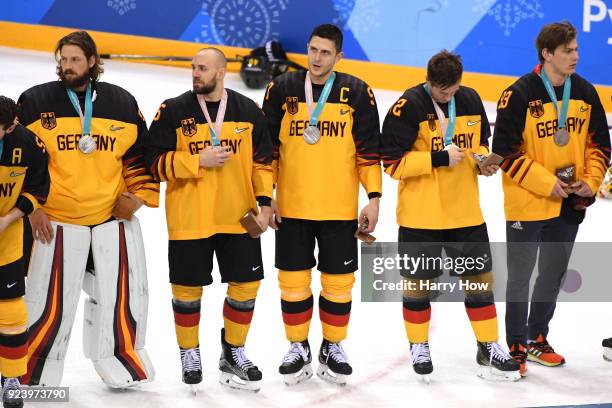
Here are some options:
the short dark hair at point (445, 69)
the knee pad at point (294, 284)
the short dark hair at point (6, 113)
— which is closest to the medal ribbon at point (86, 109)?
the short dark hair at point (6, 113)

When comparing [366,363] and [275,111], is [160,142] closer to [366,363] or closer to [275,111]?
[275,111]

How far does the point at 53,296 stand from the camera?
18.3 ft

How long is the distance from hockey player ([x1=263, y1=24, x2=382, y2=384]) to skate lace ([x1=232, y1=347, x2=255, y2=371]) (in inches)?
7.1

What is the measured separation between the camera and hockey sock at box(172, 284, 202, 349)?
18.8 ft

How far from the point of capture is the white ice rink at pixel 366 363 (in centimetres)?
567

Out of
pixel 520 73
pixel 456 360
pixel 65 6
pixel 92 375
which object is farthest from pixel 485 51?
pixel 92 375

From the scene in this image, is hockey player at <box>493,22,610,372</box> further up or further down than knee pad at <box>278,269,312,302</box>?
further up

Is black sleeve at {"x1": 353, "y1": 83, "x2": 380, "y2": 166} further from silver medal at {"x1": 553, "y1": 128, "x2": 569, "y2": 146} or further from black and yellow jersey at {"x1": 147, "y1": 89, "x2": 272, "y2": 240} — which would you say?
silver medal at {"x1": 553, "y1": 128, "x2": 569, "y2": 146}

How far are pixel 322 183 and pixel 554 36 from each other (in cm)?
141

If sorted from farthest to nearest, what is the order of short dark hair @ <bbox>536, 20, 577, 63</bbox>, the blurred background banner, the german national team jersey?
the blurred background banner, short dark hair @ <bbox>536, 20, 577, 63</bbox>, the german national team jersey

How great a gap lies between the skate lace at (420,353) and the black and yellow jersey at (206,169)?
3.59 feet

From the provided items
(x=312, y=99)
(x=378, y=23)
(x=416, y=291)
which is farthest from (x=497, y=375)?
(x=378, y=23)

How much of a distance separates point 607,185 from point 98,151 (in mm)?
5404

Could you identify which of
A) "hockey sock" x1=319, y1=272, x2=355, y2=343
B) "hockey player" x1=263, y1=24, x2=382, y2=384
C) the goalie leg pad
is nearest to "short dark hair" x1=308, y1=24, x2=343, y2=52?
"hockey player" x1=263, y1=24, x2=382, y2=384
